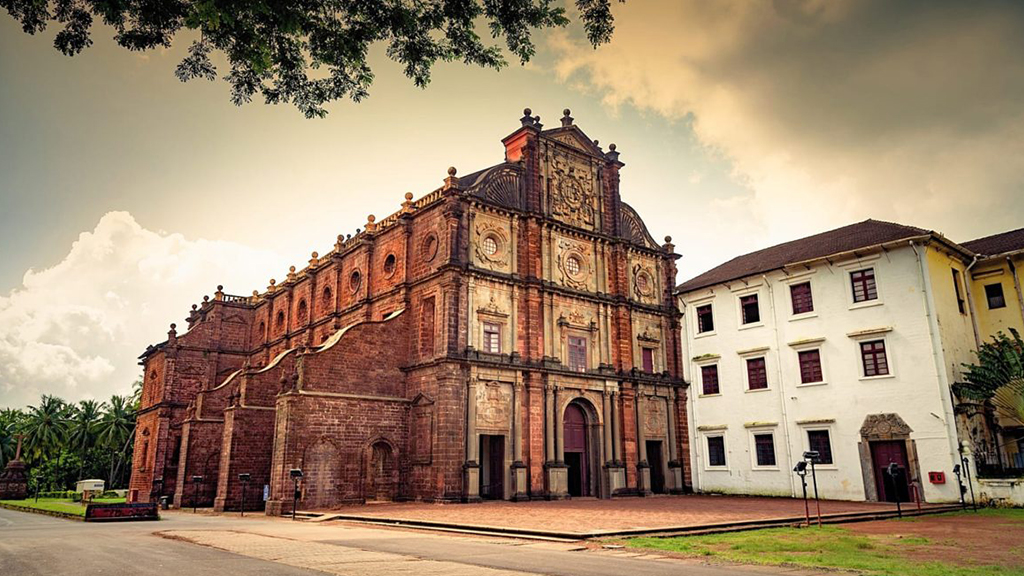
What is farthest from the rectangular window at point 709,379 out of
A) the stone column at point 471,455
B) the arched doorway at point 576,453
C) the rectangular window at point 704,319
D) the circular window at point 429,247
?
the circular window at point 429,247


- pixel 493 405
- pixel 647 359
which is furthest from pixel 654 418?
pixel 493 405

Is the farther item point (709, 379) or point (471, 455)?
point (709, 379)

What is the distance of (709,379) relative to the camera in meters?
33.2

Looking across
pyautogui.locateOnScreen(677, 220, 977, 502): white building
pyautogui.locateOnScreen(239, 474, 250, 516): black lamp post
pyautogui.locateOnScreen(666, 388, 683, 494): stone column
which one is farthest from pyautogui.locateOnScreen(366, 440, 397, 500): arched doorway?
pyautogui.locateOnScreen(677, 220, 977, 502): white building

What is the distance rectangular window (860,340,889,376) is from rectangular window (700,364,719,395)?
7.41 metres

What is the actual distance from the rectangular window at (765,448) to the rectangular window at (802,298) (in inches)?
227

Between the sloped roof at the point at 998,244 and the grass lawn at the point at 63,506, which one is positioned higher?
the sloped roof at the point at 998,244

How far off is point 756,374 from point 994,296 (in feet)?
32.9

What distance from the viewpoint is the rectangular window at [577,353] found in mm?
31147

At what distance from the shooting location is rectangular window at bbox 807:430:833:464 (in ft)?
89.5

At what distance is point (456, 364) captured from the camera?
27.0 meters

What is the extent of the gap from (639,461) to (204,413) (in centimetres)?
2242

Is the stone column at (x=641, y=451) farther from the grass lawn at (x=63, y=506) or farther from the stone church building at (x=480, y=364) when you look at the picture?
the grass lawn at (x=63, y=506)

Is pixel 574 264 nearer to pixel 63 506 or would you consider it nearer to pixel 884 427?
pixel 884 427
